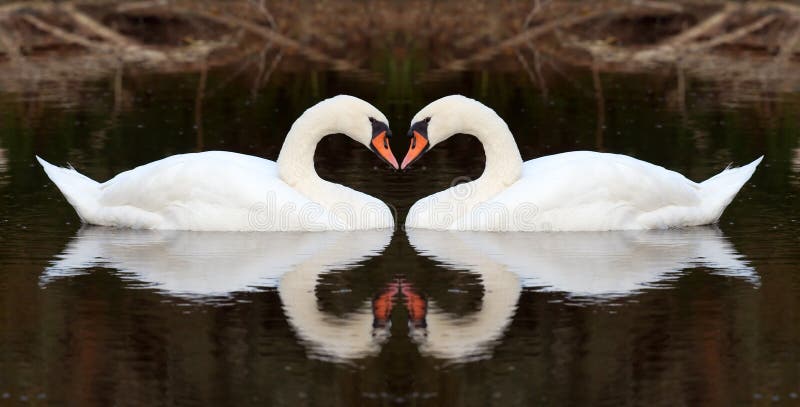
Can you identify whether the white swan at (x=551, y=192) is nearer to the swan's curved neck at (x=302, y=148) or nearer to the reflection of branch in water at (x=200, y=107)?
the swan's curved neck at (x=302, y=148)

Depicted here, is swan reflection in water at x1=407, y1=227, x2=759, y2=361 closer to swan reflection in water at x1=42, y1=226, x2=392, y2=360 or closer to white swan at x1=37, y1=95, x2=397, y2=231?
swan reflection in water at x1=42, y1=226, x2=392, y2=360

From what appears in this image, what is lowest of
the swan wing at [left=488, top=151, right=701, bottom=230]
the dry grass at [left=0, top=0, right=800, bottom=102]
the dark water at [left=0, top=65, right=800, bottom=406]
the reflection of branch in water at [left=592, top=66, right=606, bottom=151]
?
the dark water at [left=0, top=65, right=800, bottom=406]

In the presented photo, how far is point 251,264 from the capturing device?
42.2 ft

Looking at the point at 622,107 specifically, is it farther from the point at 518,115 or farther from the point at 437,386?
the point at 437,386

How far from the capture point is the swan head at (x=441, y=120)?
14.8 m

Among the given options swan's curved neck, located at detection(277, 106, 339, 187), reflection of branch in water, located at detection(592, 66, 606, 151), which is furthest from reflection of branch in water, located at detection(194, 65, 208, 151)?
reflection of branch in water, located at detection(592, 66, 606, 151)

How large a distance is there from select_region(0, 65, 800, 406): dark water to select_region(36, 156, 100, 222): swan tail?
0.82 feet

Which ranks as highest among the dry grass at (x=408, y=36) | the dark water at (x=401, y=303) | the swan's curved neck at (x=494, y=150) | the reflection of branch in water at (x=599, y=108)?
the dry grass at (x=408, y=36)

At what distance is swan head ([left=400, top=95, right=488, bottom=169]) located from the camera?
1476 centimetres

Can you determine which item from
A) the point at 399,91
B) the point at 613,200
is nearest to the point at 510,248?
the point at 613,200

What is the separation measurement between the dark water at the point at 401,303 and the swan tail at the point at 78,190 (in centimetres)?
25

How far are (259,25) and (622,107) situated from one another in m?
12.2

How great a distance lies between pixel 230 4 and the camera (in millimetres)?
33062

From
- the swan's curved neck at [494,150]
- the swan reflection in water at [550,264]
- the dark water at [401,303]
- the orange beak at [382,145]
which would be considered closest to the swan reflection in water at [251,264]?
the dark water at [401,303]
